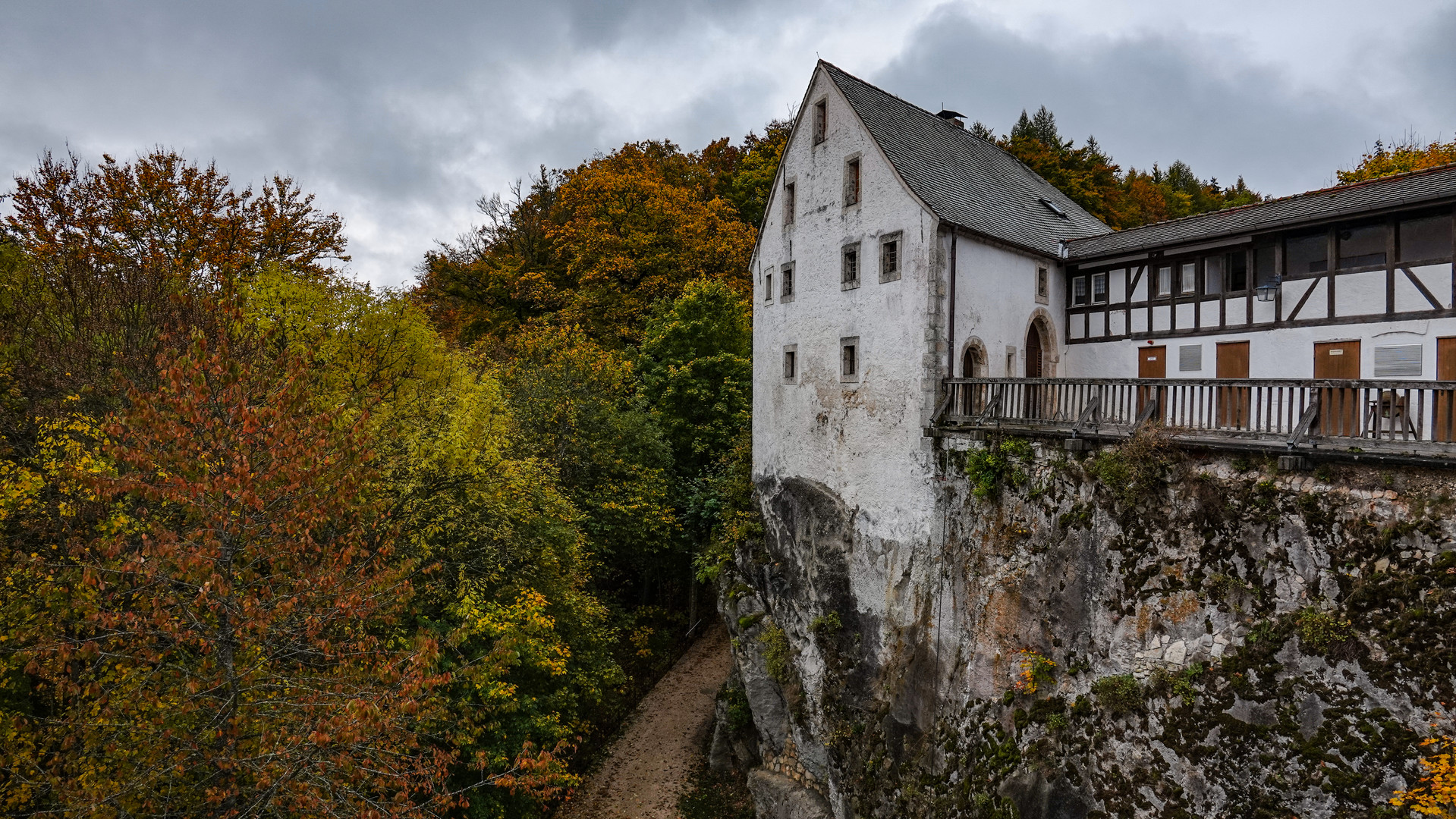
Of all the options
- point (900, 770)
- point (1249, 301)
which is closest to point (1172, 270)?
point (1249, 301)

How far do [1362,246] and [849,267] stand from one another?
9496 millimetres

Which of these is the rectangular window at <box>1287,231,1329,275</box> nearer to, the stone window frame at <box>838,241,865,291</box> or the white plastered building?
the white plastered building

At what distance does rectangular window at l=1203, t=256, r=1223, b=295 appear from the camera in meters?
15.0

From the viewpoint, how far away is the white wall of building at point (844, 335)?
15375 mm

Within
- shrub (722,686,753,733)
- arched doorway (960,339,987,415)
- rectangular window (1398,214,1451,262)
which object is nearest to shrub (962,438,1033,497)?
arched doorway (960,339,987,415)

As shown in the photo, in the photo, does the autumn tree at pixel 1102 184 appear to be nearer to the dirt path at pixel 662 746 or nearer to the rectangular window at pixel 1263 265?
the rectangular window at pixel 1263 265

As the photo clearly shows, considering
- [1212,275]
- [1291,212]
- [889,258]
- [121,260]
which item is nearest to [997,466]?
[889,258]

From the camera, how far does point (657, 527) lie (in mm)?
23641

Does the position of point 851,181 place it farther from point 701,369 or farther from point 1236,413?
point 701,369

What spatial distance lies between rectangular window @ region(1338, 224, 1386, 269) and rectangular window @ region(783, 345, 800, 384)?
10941 mm

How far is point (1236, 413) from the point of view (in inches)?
426

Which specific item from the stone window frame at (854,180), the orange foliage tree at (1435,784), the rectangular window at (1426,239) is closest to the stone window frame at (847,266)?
the stone window frame at (854,180)

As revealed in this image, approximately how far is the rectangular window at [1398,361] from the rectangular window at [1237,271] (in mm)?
2560

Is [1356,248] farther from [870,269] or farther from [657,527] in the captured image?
[657,527]
